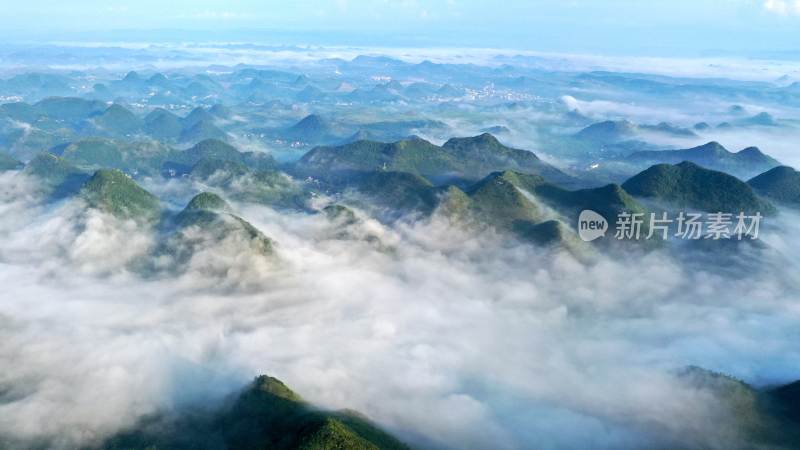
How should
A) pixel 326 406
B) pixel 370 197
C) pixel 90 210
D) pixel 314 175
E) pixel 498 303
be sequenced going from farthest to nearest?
pixel 314 175 → pixel 370 197 → pixel 90 210 → pixel 498 303 → pixel 326 406

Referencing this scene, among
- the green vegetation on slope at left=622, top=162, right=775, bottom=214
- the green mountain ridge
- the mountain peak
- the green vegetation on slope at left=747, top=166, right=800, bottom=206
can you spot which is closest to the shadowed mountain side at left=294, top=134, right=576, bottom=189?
the green mountain ridge

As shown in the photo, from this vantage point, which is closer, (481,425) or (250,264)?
(481,425)

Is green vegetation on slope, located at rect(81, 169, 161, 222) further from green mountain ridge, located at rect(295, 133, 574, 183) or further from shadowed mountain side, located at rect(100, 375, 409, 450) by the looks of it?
shadowed mountain side, located at rect(100, 375, 409, 450)

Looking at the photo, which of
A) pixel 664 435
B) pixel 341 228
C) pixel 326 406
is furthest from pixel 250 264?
pixel 664 435

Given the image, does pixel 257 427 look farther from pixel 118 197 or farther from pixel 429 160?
pixel 429 160

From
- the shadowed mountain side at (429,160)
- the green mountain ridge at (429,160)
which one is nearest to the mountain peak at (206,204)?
the shadowed mountain side at (429,160)

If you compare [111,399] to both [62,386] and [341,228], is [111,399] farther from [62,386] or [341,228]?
[341,228]

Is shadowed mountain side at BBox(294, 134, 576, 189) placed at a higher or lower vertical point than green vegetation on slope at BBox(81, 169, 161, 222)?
higher

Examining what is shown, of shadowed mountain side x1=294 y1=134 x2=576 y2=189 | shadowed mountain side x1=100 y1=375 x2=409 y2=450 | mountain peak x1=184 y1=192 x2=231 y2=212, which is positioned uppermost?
shadowed mountain side x1=294 y1=134 x2=576 y2=189

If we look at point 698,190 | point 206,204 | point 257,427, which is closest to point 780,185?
point 698,190

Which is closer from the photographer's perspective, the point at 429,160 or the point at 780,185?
the point at 780,185

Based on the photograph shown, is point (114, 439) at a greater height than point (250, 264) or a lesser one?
lesser
